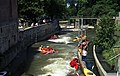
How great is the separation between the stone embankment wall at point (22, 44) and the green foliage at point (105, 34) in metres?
17.0

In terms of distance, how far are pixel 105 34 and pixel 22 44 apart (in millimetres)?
21050

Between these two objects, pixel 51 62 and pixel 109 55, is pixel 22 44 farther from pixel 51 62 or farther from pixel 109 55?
pixel 109 55

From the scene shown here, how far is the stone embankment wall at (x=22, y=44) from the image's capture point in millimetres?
43156

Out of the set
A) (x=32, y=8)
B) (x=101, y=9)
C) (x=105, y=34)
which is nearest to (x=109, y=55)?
(x=105, y=34)

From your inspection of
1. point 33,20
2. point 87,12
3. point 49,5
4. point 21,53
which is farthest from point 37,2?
point 87,12

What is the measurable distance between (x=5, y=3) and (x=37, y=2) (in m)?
31.1

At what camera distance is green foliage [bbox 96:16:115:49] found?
50625mm

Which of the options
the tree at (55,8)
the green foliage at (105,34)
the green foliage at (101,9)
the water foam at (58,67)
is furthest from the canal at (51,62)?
the green foliage at (101,9)

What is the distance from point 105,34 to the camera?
51.7 metres

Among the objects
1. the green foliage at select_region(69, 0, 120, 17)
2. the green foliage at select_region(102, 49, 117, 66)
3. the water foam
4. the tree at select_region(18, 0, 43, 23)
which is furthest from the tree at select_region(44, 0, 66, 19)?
the green foliage at select_region(102, 49, 117, 66)

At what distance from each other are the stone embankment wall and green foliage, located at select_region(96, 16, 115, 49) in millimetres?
16955

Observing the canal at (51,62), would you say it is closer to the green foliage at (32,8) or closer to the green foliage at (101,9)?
the green foliage at (32,8)

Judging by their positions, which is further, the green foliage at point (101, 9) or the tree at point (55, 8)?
the green foliage at point (101, 9)

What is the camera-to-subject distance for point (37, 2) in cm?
7894
